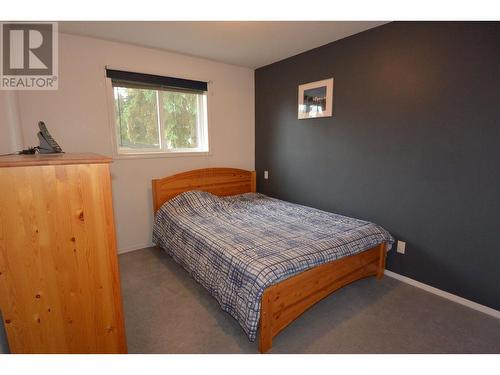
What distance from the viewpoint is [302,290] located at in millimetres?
1871

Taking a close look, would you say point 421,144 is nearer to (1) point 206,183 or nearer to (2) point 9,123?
(1) point 206,183

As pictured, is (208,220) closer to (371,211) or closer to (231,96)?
(371,211)

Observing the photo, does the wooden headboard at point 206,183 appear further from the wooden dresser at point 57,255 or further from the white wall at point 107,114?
the wooden dresser at point 57,255

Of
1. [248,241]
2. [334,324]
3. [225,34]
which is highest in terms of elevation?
[225,34]

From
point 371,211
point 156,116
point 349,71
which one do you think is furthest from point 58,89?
point 371,211

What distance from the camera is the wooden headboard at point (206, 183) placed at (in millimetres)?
3203

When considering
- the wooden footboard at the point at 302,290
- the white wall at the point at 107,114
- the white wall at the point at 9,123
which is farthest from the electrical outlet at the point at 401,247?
the white wall at the point at 9,123

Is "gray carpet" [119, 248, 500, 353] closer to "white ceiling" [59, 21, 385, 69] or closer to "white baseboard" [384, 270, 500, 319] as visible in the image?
"white baseboard" [384, 270, 500, 319]

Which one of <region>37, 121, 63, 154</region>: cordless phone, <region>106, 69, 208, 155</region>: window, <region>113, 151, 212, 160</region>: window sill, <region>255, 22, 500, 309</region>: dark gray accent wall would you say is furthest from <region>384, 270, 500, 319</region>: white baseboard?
<region>37, 121, 63, 154</region>: cordless phone

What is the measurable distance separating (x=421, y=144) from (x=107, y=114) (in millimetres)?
3189

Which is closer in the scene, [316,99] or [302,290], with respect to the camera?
[302,290]

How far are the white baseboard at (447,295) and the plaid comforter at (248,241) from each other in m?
0.40

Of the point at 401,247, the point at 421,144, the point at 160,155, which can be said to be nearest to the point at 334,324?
the point at 401,247

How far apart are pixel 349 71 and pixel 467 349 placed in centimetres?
255
